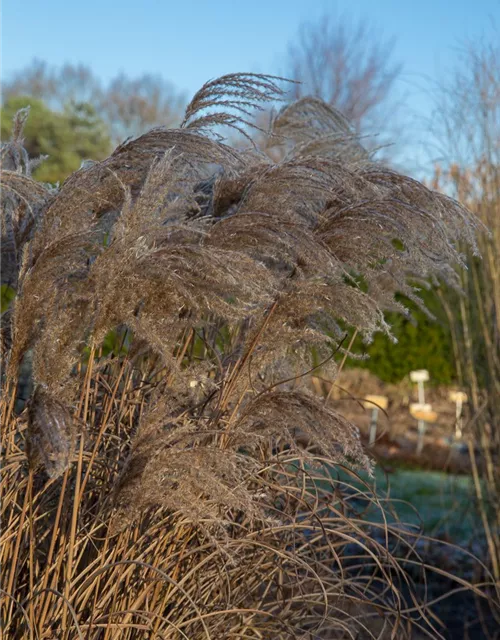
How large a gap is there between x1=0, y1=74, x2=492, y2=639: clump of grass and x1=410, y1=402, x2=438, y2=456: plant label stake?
22.0ft

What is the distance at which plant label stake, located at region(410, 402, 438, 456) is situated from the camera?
28.4 ft

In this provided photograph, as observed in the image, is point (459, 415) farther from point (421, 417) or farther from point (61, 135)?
point (61, 135)

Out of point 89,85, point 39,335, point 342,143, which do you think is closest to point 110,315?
point 39,335

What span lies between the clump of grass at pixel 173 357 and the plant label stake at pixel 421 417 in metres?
6.70

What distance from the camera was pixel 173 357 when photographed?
1.64 meters

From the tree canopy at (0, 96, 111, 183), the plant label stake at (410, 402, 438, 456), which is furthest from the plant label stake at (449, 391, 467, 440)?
the tree canopy at (0, 96, 111, 183)

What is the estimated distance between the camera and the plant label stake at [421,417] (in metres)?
8.66

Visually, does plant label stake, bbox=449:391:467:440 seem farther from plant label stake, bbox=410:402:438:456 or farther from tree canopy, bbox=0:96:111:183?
tree canopy, bbox=0:96:111:183

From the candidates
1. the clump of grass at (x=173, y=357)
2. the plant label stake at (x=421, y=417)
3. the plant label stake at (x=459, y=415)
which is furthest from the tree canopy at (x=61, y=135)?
the clump of grass at (x=173, y=357)

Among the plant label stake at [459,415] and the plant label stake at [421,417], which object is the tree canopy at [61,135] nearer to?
the plant label stake at [421,417]

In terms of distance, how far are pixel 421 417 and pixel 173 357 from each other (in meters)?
7.67

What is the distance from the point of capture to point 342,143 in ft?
9.33

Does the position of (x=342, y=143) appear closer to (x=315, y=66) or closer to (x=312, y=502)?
(x=312, y=502)

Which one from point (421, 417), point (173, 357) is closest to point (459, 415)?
point (173, 357)
